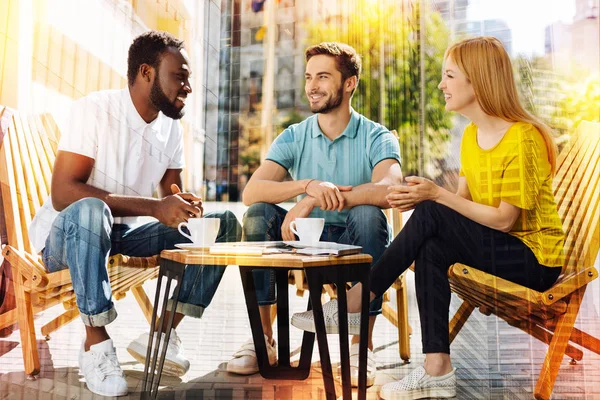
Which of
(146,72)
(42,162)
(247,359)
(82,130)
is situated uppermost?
(146,72)

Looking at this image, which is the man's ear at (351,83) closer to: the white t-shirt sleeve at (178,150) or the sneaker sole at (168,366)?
the white t-shirt sleeve at (178,150)

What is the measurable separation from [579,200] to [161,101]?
156 cm

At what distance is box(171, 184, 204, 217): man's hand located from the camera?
91.3 inches

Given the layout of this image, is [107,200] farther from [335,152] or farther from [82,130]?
[335,152]

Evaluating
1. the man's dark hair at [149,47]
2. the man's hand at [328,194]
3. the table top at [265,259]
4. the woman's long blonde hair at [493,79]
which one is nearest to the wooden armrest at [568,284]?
the woman's long blonde hair at [493,79]

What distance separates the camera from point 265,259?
1874 millimetres

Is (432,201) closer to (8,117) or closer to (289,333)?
(289,333)

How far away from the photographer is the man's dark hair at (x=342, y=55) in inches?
88.0

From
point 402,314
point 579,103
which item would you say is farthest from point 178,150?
point 579,103

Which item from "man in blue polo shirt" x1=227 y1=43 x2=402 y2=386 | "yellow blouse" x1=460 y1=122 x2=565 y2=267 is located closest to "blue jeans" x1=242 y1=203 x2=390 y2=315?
"man in blue polo shirt" x1=227 y1=43 x2=402 y2=386

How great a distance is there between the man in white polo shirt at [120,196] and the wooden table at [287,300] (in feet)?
0.44

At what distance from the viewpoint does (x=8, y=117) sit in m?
2.43

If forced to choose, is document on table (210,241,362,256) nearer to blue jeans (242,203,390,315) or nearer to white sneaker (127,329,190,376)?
blue jeans (242,203,390,315)

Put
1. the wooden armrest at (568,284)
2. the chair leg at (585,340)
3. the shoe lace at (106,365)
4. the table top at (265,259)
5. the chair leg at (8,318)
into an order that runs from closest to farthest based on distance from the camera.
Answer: the table top at (265,259) < the wooden armrest at (568,284) < the chair leg at (585,340) < the shoe lace at (106,365) < the chair leg at (8,318)
